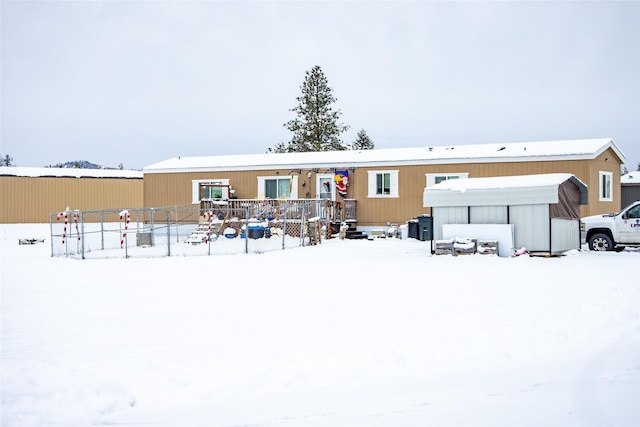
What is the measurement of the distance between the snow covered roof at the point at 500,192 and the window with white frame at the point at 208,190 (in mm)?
14363

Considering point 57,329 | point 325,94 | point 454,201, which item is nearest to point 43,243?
point 454,201

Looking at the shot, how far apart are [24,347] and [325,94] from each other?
46438 mm

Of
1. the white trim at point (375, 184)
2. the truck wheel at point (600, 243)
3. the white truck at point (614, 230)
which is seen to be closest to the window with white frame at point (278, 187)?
the white trim at point (375, 184)

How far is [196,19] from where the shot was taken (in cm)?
3634

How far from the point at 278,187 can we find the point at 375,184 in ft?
16.4

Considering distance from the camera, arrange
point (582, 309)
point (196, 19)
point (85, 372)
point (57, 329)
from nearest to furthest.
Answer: point (85, 372)
point (57, 329)
point (582, 309)
point (196, 19)

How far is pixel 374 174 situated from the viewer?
1120 inches

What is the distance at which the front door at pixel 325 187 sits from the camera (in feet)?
96.0

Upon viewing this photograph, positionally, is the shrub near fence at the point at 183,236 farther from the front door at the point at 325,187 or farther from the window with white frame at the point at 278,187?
the front door at the point at 325,187

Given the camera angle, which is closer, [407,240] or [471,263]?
[471,263]

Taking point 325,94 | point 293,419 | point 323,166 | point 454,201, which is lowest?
point 293,419

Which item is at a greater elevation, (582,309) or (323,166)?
(323,166)

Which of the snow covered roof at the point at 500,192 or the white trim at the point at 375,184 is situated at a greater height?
A: the white trim at the point at 375,184

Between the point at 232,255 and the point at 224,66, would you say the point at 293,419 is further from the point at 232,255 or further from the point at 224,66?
the point at 224,66
